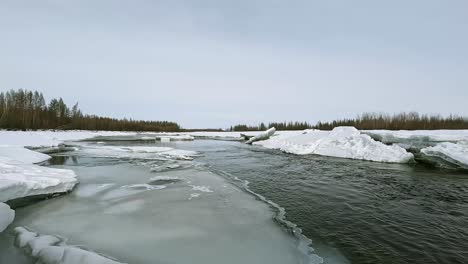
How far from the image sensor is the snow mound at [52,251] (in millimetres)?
2013

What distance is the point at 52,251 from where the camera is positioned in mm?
2184

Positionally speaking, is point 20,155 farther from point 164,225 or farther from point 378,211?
point 378,211

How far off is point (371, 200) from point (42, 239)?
16.3 feet

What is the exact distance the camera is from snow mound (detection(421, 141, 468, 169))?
25.2ft

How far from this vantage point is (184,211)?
3.54m

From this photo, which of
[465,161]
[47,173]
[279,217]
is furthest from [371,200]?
[47,173]

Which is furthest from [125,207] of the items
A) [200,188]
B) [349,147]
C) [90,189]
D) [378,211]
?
[349,147]

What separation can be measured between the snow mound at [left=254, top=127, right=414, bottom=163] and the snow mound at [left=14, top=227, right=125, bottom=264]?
423 inches

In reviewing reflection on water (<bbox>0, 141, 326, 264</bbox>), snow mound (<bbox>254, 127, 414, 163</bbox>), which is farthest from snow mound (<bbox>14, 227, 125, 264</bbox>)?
snow mound (<bbox>254, 127, 414, 163</bbox>)

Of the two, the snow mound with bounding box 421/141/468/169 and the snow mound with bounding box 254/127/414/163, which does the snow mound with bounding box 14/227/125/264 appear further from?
the snow mound with bounding box 254/127/414/163

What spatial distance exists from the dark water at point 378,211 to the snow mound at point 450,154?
918 mm

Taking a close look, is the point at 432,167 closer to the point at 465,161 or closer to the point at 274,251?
the point at 465,161

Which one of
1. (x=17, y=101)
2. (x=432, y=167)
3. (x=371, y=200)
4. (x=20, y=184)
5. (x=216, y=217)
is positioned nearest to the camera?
(x=216, y=217)

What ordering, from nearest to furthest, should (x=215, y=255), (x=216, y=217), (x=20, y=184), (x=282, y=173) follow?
(x=215, y=255) → (x=216, y=217) → (x=20, y=184) → (x=282, y=173)
